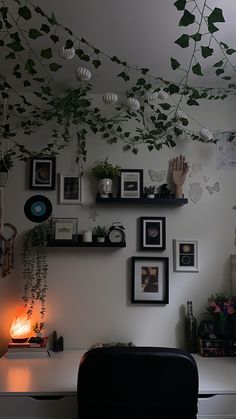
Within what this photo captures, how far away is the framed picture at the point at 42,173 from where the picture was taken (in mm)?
2453

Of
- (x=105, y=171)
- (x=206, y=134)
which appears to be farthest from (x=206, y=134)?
(x=105, y=171)

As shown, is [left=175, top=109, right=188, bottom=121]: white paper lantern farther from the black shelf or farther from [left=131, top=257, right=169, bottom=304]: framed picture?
[left=131, top=257, right=169, bottom=304]: framed picture

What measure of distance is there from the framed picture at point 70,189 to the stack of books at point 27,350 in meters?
0.98

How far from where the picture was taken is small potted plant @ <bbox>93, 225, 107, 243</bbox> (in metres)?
2.34

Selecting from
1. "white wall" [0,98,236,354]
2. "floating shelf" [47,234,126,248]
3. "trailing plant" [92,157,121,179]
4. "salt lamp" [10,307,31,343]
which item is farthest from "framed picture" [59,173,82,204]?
"salt lamp" [10,307,31,343]

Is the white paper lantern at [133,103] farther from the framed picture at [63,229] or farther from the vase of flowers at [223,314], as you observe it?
the vase of flowers at [223,314]

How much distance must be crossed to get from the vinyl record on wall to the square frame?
73mm

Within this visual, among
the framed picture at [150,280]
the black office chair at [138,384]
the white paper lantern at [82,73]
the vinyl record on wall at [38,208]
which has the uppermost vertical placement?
the white paper lantern at [82,73]

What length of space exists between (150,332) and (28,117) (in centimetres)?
178

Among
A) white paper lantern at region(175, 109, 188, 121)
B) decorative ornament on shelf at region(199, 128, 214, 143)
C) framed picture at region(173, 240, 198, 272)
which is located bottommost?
framed picture at region(173, 240, 198, 272)

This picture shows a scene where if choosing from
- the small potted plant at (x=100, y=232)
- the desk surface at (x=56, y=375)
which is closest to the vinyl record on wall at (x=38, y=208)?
the small potted plant at (x=100, y=232)

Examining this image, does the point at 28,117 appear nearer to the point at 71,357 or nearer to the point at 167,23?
the point at 167,23

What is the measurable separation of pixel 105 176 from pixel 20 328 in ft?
3.86

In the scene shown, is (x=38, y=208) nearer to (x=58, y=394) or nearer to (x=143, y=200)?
(x=143, y=200)
